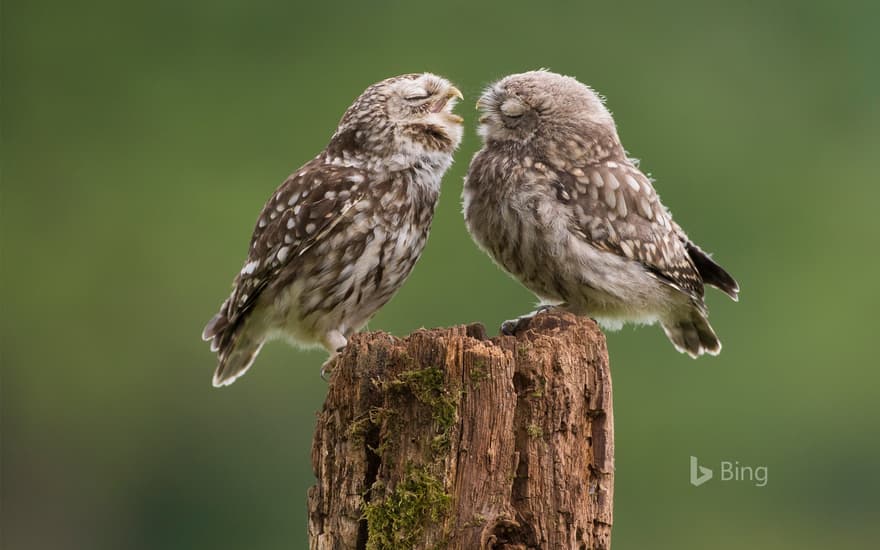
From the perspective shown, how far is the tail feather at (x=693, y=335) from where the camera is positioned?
639cm

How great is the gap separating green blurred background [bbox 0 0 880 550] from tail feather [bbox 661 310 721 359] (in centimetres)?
539

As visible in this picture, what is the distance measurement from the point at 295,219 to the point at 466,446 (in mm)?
1999

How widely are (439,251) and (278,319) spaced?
27.3 feet

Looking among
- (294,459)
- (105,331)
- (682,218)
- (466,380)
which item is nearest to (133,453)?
(105,331)

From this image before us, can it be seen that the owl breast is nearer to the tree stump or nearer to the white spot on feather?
the white spot on feather

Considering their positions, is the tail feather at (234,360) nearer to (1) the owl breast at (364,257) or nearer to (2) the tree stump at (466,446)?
(1) the owl breast at (364,257)

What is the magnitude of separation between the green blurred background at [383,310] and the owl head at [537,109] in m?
5.62

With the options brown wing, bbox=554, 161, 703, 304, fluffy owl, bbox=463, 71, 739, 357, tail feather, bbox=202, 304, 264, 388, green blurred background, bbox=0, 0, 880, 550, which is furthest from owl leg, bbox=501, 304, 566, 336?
green blurred background, bbox=0, 0, 880, 550

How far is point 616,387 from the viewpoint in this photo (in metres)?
14.2

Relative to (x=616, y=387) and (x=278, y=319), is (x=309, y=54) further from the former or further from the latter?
(x=278, y=319)

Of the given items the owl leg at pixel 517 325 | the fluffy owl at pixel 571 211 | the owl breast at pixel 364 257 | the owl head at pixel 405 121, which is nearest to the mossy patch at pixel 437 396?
the owl leg at pixel 517 325

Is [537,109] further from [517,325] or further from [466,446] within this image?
[466,446]

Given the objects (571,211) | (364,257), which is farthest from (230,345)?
(571,211)

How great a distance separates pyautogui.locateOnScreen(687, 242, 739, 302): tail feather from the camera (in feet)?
21.0
